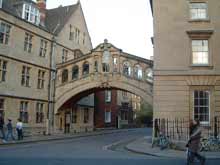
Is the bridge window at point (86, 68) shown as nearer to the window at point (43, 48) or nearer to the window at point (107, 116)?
the window at point (43, 48)

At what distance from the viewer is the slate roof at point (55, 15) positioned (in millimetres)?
33906

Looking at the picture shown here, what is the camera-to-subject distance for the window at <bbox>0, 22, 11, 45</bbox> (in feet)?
97.5

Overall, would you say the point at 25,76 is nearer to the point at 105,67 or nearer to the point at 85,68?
the point at 85,68

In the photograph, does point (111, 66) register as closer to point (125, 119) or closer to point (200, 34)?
point (200, 34)

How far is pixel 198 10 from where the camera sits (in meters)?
25.8

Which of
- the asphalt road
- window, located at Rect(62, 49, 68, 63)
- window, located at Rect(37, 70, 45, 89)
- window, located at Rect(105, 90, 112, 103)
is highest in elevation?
window, located at Rect(62, 49, 68, 63)

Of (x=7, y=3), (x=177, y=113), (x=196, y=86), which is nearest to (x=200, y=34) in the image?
(x=196, y=86)

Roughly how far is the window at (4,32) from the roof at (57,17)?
7897 millimetres

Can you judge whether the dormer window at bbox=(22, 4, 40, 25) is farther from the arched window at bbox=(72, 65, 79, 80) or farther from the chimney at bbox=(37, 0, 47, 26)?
the arched window at bbox=(72, 65, 79, 80)

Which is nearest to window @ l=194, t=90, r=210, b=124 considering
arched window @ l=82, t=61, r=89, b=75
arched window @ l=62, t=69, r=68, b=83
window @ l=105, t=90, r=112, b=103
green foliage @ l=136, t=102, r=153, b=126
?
arched window @ l=82, t=61, r=89, b=75

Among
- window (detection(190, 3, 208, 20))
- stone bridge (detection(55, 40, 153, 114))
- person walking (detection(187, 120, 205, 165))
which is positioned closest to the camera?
person walking (detection(187, 120, 205, 165))

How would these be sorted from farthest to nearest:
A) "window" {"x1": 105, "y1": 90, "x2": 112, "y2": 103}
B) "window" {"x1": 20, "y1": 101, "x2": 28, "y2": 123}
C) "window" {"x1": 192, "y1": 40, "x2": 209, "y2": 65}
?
"window" {"x1": 105, "y1": 90, "x2": 112, "y2": 103} < "window" {"x1": 20, "y1": 101, "x2": 28, "y2": 123} < "window" {"x1": 192, "y1": 40, "x2": 209, "y2": 65}

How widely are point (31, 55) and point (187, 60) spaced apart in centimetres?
1531

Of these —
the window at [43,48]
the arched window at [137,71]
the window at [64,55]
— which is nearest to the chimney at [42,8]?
the window at [43,48]
